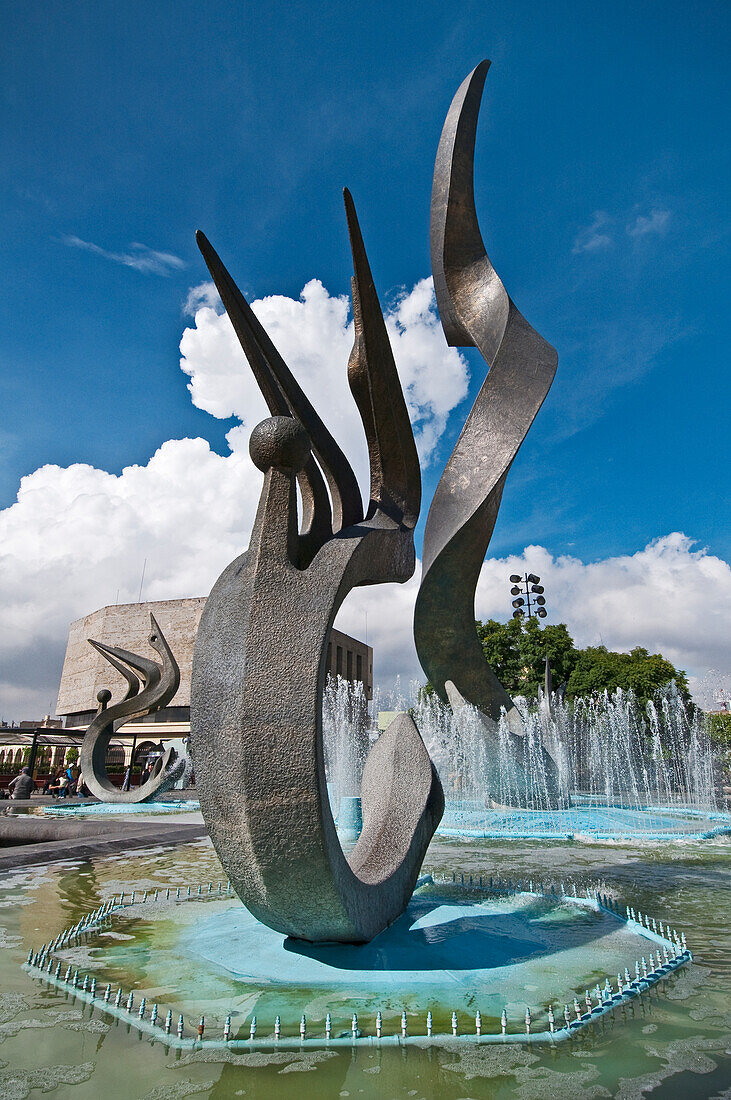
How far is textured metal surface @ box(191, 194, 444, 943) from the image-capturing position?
3.67 metres

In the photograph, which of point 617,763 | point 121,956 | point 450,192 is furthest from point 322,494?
point 617,763

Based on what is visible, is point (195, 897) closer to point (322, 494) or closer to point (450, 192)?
point (322, 494)

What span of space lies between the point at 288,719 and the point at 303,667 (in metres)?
0.29

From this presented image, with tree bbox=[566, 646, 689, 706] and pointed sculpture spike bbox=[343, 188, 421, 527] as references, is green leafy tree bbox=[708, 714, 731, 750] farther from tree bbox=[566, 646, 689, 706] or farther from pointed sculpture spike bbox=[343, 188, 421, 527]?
pointed sculpture spike bbox=[343, 188, 421, 527]

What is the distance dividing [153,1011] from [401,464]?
4116 mm

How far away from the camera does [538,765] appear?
13.1m

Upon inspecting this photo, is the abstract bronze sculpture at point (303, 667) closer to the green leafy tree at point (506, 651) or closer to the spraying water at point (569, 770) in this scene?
the spraying water at point (569, 770)

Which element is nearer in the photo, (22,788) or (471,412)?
(471,412)

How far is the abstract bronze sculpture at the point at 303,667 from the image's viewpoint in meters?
3.68

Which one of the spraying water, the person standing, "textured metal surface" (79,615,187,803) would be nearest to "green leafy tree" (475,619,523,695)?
the spraying water

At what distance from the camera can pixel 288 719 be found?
12.3ft

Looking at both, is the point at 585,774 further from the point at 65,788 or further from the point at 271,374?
the point at 271,374

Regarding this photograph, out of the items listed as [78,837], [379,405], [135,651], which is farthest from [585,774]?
[135,651]

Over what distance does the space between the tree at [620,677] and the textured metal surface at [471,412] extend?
2054 centimetres
